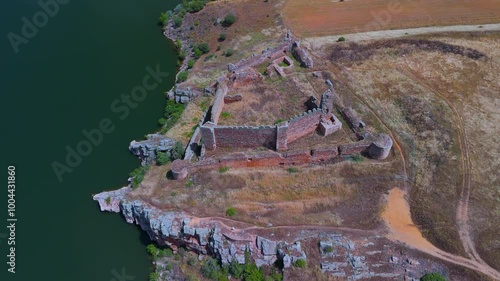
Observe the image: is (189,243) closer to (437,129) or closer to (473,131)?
(437,129)

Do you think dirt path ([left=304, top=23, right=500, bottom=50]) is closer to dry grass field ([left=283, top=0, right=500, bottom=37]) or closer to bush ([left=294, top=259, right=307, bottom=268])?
dry grass field ([left=283, top=0, right=500, bottom=37])

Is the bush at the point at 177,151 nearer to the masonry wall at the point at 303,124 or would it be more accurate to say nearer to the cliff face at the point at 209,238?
the cliff face at the point at 209,238

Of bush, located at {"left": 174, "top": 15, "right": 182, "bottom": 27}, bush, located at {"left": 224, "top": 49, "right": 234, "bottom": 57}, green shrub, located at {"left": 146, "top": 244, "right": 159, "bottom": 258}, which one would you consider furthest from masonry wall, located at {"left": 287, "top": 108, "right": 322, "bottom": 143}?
bush, located at {"left": 174, "top": 15, "right": 182, "bottom": 27}

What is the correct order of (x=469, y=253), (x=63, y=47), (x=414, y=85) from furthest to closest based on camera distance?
1. (x=63, y=47)
2. (x=414, y=85)
3. (x=469, y=253)

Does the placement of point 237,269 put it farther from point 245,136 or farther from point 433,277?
point 433,277

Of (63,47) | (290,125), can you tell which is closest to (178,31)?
(63,47)

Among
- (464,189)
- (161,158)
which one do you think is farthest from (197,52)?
(464,189)
